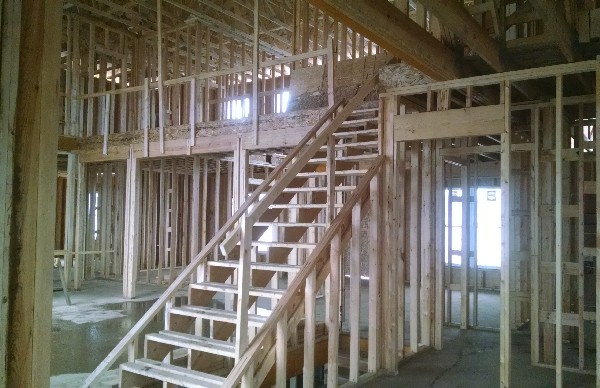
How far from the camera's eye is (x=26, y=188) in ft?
6.12

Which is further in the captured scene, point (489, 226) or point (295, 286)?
point (489, 226)

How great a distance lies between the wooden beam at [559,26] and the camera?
4.44 meters

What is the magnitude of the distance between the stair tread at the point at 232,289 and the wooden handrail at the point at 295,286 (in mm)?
171

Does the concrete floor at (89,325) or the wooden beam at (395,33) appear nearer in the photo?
the wooden beam at (395,33)

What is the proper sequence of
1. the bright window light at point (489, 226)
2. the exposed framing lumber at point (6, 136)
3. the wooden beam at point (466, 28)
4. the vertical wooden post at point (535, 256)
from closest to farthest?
the exposed framing lumber at point (6, 136) < the wooden beam at point (466, 28) < the vertical wooden post at point (535, 256) < the bright window light at point (489, 226)

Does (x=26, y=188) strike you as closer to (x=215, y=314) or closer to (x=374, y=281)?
(x=215, y=314)

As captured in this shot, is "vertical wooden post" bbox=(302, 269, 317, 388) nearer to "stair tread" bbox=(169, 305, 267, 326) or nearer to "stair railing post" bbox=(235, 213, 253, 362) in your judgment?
"stair tread" bbox=(169, 305, 267, 326)

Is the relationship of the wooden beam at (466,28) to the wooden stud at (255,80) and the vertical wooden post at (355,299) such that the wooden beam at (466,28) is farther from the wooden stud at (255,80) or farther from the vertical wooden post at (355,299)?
the wooden stud at (255,80)

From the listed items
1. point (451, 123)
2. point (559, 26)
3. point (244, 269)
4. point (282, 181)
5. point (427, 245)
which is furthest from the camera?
point (427, 245)

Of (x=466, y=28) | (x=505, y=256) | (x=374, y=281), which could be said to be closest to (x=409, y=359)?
(x=374, y=281)

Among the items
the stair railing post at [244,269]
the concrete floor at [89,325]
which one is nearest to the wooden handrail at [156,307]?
the stair railing post at [244,269]

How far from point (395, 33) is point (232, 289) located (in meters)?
3.03

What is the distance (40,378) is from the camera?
1.88 metres

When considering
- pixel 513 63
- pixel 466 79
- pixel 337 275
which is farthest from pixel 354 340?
pixel 513 63
